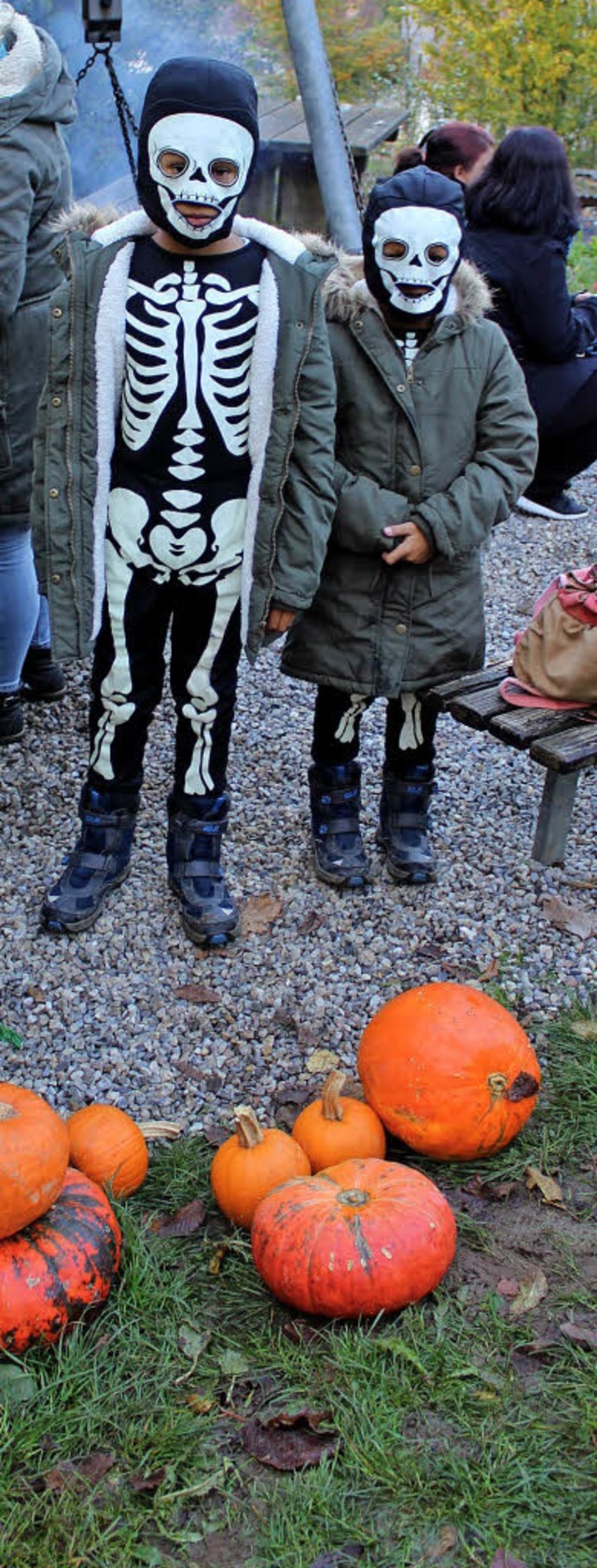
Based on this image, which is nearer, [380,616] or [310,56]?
[380,616]

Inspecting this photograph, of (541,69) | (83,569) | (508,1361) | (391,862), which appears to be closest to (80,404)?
(83,569)

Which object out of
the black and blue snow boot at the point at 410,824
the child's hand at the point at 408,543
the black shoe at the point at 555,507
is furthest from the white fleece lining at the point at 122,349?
the black shoe at the point at 555,507

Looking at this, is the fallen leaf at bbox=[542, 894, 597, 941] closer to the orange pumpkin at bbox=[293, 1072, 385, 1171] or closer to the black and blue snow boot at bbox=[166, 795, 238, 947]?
the black and blue snow boot at bbox=[166, 795, 238, 947]

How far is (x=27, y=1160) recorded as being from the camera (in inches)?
104

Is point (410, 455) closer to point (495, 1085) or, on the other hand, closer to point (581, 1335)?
point (495, 1085)

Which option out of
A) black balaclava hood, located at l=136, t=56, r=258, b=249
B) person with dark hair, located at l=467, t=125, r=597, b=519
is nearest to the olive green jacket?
black balaclava hood, located at l=136, t=56, r=258, b=249

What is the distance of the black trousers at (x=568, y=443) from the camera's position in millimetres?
6844

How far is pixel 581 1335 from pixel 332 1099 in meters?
0.70

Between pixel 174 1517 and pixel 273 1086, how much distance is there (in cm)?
125

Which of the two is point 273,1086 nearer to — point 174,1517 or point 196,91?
point 174,1517

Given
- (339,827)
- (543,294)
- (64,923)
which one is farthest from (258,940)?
(543,294)

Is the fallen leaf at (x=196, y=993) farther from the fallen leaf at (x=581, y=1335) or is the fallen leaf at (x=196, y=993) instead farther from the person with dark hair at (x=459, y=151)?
the person with dark hair at (x=459, y=151)

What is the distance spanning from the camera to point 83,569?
138 inches

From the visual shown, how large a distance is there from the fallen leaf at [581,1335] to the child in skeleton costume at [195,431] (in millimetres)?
1760
